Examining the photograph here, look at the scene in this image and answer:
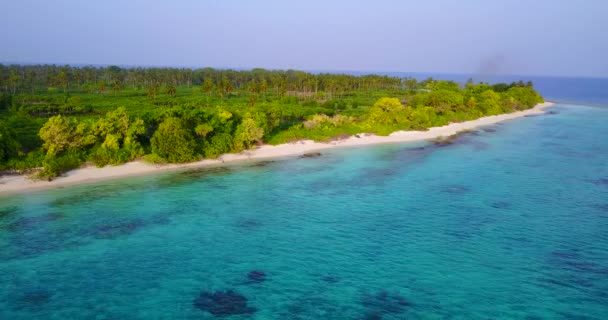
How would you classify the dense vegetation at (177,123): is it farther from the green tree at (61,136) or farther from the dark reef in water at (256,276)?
the dark reef in water at (256,276)

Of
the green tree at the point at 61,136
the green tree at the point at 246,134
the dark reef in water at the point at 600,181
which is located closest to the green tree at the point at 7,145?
the green tree at the point at 61,136

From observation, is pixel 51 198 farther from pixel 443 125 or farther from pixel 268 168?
pixel 443 125

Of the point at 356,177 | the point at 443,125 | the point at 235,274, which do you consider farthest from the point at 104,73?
the point at 235,274

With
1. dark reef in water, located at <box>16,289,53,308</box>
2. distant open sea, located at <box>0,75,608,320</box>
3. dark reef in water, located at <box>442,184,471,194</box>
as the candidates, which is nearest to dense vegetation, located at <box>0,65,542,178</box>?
distant open sea, located at <box>0,75,608,320</box>

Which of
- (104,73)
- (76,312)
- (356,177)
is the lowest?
(76,312)

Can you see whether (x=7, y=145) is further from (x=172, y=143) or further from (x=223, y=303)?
(x=223, y=303)

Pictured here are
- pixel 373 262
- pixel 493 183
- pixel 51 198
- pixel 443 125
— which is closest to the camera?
pixel 373 262

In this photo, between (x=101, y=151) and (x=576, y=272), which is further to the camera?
(x=101, y=151)

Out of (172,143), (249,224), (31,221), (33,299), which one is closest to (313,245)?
(249,224)

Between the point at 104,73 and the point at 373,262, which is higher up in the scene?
the point at 104,73
